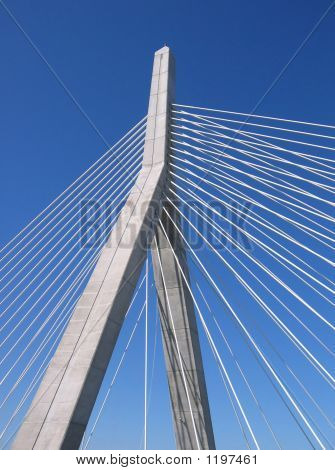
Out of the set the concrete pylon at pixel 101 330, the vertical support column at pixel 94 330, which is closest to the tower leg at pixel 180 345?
the concrete pylon at pixel 101 330

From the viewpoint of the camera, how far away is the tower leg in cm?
1170

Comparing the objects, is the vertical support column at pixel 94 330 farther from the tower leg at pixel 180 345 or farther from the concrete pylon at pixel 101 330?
the tower leg at pixel 180 345

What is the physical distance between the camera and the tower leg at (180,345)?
1170cm

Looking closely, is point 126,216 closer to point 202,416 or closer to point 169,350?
point 169,350

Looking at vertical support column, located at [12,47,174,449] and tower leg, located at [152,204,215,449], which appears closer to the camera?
vertical support column, located at [12,47,174,449]

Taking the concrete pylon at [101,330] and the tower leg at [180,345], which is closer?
the concrete pylon at [101,330]

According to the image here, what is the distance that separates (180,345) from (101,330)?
154 inches

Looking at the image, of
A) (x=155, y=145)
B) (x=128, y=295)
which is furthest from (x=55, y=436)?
(x=155, y=145)

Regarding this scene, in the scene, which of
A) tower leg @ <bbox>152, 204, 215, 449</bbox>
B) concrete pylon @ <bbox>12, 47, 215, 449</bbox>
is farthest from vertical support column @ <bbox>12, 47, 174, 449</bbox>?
tower leg @ <bbox>152, 204, 215, 449</bbox>

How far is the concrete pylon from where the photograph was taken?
777 centimetres

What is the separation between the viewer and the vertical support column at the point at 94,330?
7742 millimetres

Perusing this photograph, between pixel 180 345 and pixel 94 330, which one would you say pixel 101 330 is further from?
pixel 180 345

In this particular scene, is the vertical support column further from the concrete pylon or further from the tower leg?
the tower leg
